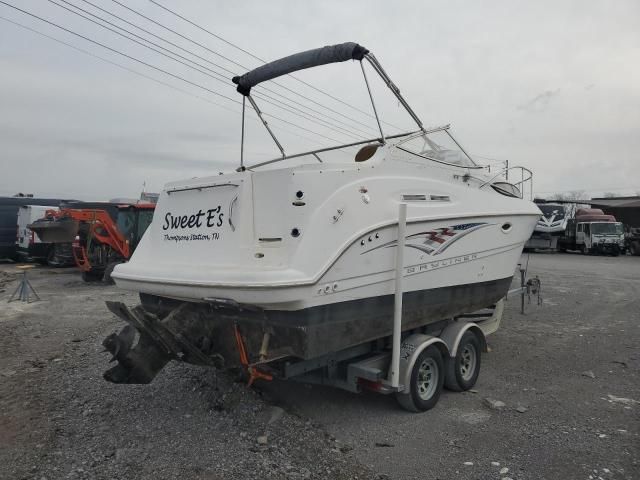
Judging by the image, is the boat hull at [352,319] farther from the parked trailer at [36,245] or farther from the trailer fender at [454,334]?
the parked trailer at [36,245]

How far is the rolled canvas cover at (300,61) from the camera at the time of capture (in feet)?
16.1

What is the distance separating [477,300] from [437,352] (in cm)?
108

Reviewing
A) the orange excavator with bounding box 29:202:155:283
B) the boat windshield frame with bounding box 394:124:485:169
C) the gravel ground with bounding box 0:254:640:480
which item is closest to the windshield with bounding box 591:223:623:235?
the gravel ground with bounding box 0:254:640:480

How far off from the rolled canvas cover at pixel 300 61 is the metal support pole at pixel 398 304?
5.25ft

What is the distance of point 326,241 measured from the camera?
397cm

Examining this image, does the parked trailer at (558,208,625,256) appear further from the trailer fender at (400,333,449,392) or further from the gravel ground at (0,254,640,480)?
the trailer fender at (400,333,449,392)

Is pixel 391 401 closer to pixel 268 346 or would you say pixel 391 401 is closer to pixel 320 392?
pixel 320 392

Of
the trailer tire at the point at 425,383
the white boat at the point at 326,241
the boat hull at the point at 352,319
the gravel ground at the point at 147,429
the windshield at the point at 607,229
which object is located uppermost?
the windshield at the point at 607,229

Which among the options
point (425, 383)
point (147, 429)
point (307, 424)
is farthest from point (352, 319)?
point (147, 429)

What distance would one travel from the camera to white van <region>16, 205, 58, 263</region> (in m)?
17.2

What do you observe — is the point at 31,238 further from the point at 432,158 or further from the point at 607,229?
the point at 607,229

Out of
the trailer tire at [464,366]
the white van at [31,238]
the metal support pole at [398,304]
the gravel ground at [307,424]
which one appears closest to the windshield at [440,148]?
the metal support pole at [398,304]

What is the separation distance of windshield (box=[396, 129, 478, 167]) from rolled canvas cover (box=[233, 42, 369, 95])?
3.32ft

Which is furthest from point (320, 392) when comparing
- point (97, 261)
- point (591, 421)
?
point (97, 261)
